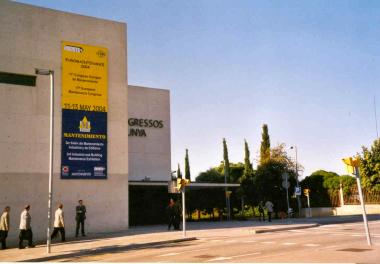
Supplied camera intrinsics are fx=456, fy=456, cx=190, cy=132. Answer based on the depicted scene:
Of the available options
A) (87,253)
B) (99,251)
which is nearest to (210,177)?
(99,251)

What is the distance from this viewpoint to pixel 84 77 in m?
26.1

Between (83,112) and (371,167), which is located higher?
(83,112)

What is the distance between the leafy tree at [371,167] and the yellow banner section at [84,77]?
25727mm

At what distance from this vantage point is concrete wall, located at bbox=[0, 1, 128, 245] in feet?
76.9

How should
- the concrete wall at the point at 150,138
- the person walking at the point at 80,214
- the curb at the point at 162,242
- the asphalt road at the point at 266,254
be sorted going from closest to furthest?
1. the asphalt road at the point at 266,254
2. the curb at the point at 162,242
3. the person walking at the point at 80,214
4. the concrete wall at the point at 150,138

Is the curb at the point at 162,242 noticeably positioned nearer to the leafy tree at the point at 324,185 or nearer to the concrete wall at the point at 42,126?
the concrete wall at the point at 42,126

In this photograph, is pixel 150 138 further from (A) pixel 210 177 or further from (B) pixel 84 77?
(A) pixel 210 177

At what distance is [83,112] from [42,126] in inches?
94.0

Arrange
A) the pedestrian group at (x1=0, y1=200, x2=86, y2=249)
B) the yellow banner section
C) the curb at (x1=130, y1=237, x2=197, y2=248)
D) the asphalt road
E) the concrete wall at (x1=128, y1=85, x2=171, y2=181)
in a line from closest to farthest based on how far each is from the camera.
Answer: the asphalt road → the curb at (x1=130, y1=237, x2=197, y2=248) → the pedestrian group at (x1=0, y1=200, x2=86, y2=249) → the yellow banner section → the concrete wall at (x1=128, y1=85, x2=171, y2=181)

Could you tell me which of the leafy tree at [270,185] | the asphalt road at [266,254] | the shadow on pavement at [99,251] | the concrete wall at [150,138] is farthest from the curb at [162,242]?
the leafy tree at [270,185]

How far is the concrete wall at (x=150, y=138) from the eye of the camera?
36156 millimetres

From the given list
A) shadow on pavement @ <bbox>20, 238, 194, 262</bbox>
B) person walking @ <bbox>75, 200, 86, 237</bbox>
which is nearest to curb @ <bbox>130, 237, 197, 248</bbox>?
shadow on pavement @ <bbox>20, 238, 194, 262</bbox>

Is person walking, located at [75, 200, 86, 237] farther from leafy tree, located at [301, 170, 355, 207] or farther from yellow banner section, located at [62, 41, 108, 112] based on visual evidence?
leafy tree, located at [301, 170, 355, 207]

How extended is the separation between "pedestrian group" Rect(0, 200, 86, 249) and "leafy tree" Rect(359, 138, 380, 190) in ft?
89.2
